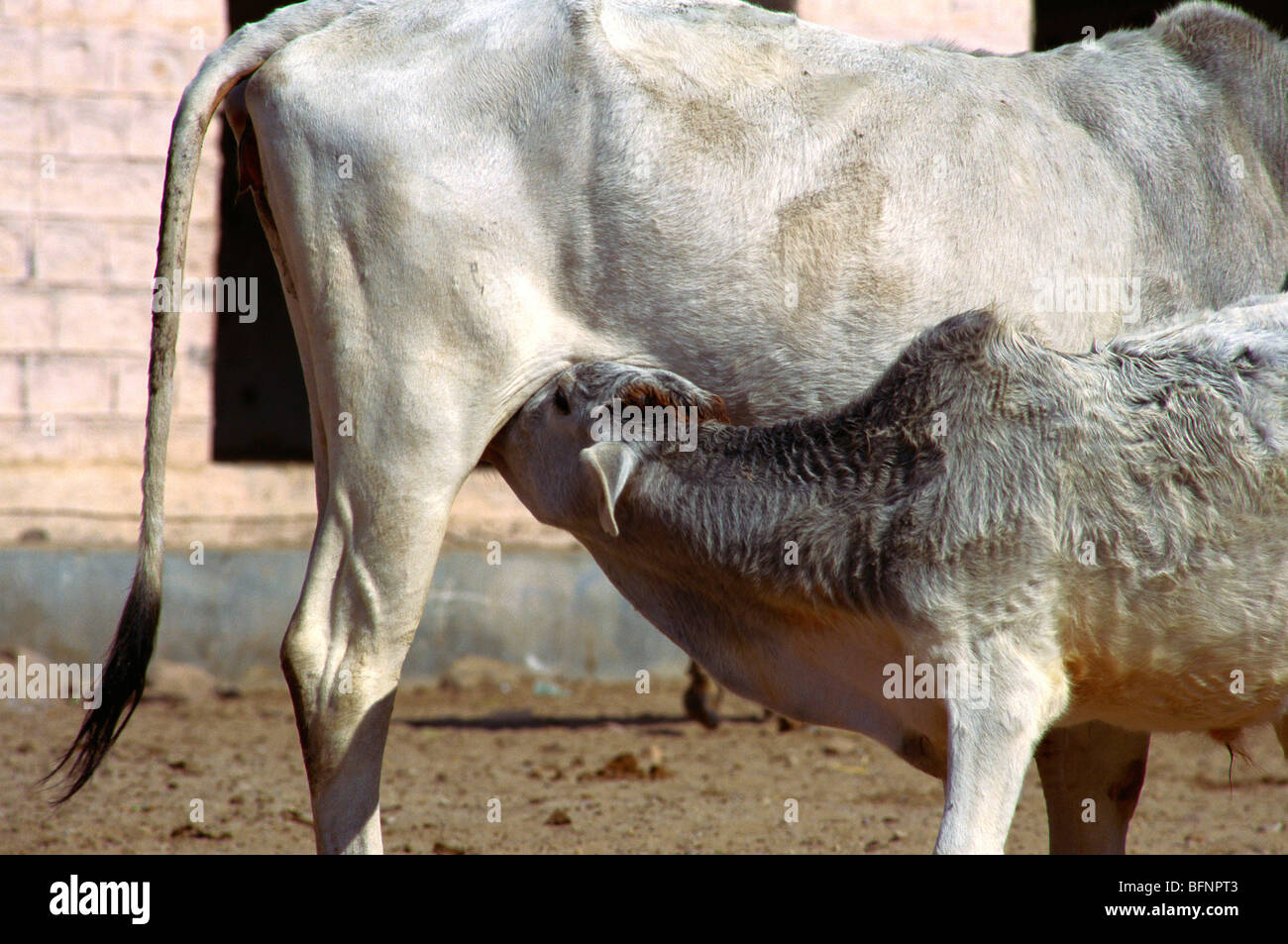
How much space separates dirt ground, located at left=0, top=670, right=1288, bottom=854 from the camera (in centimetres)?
520

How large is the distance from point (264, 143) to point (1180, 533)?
95.9 inches

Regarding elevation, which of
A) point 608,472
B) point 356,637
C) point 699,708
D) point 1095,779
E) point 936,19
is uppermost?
point 936,19

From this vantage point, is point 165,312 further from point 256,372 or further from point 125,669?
point 256,372

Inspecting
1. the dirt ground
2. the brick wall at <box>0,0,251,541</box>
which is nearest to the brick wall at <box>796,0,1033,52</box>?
the brick wall at <box>0,0,251,541</box>

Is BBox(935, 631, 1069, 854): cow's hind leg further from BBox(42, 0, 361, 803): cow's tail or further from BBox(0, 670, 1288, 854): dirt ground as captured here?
BBox(42, 0, 361, 803): cow's tail

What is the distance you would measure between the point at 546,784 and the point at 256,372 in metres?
6.67

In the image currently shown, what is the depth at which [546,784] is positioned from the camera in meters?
6.10

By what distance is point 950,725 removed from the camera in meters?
3.12

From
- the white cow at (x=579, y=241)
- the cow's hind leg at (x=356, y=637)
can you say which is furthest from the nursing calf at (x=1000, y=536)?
the cow's hind leg at (x=356, y=637)

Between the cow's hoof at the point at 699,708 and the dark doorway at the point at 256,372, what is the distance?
18.3 ft

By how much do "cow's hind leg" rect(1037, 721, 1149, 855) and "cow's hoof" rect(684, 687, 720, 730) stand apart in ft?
9.90

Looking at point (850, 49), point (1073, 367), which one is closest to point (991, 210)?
point (850, 49)

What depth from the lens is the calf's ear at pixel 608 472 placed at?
345cm

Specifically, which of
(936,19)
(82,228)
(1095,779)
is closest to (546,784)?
(1095,779)
